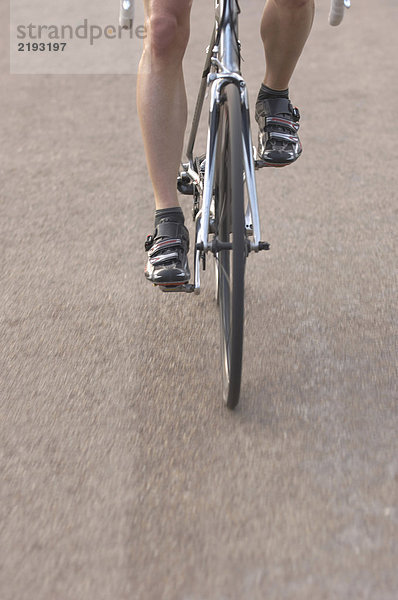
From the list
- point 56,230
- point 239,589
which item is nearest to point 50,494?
point 239,589

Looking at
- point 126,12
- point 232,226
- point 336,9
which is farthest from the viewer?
point 336,9

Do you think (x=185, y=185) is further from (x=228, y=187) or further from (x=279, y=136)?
(x=228, y=187)

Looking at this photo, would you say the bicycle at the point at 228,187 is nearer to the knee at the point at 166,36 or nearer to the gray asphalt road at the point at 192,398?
the knee at the point at 166,36

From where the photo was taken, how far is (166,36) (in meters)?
2.69

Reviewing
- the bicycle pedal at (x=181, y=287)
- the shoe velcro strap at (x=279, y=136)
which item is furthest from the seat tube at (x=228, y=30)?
the bicycle pedal at (x=181, y=287)

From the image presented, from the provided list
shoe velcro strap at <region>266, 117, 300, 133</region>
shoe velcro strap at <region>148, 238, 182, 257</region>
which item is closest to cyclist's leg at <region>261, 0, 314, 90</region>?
shoe velcro strap at <region>266, 117, 300, 133</region>

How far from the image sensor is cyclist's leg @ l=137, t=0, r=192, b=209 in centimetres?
268

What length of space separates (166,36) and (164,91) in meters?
0.20

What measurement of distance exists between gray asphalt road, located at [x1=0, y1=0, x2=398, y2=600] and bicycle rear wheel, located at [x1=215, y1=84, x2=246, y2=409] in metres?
0.19

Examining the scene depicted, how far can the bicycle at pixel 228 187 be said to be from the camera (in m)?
2.39

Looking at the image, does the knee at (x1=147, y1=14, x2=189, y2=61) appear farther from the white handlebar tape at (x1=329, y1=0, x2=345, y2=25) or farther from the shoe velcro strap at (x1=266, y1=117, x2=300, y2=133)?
the white handlebar tape at (x1=329, y1=0, x2=345, y2=25)

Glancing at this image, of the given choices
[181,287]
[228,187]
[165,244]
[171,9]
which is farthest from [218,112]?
[181,287]

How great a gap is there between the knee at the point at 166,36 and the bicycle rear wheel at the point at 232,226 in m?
0.29

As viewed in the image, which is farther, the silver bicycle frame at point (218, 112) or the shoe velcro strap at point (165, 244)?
the shoe velcro strap at point (165, 244)
